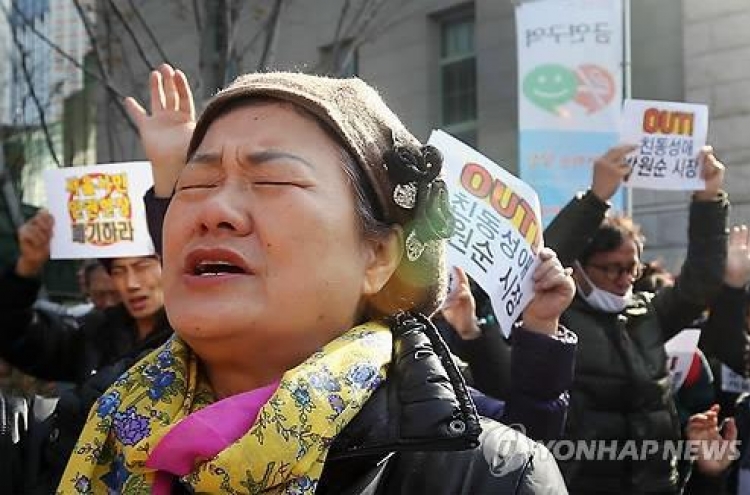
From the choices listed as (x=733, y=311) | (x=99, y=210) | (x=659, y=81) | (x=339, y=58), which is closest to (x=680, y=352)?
(x=733, y=311)

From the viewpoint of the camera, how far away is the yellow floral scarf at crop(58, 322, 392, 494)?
1.34m

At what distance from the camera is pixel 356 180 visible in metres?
1.53

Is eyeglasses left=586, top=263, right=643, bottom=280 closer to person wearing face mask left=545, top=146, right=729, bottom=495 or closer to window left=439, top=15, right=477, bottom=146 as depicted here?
person wearing face mask left=545, top=146, right=729, bottom=495

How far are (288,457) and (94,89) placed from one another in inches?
532

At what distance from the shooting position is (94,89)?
14047 mm

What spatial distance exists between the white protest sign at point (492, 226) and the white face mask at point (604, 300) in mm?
955

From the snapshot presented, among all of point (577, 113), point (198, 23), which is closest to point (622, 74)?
point (577, 113)

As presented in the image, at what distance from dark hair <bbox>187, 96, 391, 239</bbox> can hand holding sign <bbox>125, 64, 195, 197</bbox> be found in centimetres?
47

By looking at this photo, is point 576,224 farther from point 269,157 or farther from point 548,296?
A: point 269,157

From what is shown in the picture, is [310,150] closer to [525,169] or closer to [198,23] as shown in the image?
[198,23]

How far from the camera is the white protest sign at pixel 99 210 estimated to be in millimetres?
3898

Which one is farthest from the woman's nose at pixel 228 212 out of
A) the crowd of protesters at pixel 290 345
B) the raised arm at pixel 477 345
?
the raised arm at pixel 477 345

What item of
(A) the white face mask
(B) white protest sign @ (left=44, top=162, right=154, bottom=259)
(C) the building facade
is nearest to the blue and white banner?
(C) the building facade

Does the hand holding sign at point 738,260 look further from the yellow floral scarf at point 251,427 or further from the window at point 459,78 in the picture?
the window at point 459,78
